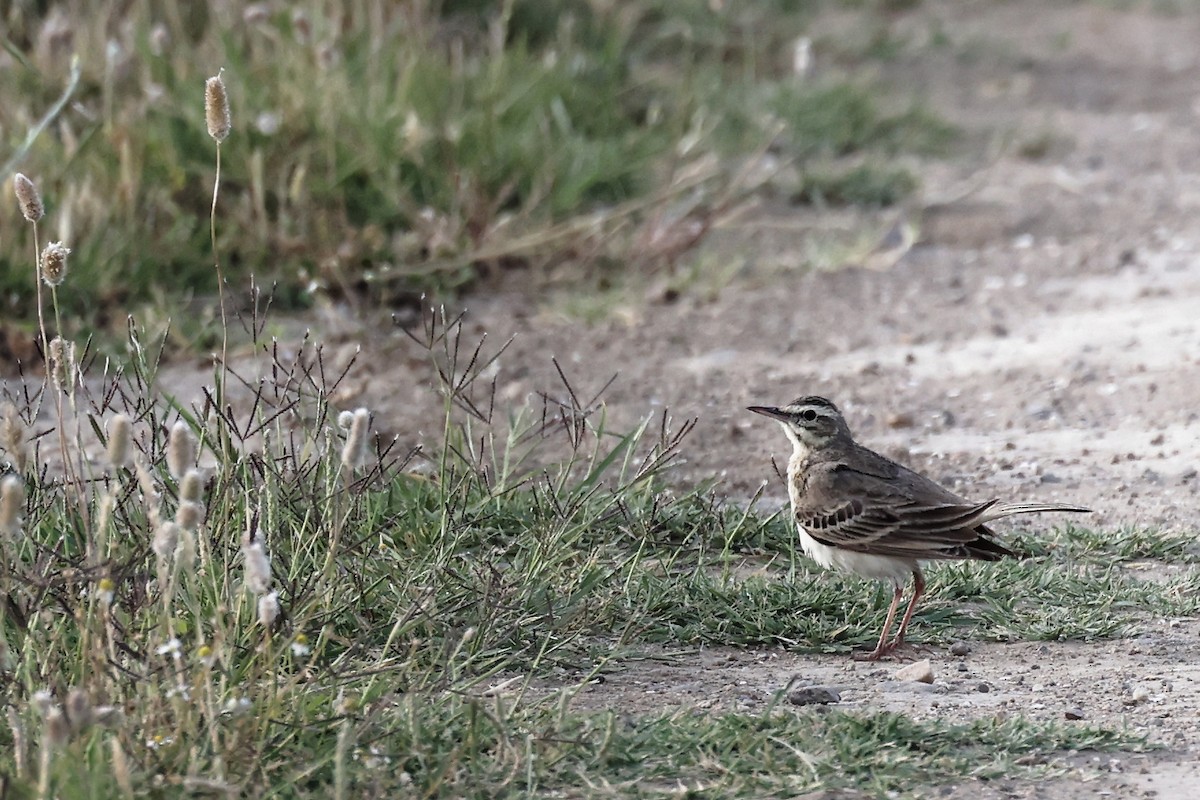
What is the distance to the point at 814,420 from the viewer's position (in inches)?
190

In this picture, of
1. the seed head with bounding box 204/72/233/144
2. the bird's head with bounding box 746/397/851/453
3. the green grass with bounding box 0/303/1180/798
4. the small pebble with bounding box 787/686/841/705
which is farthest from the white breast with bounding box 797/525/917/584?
the seed head with bounding box 204/72/233/144

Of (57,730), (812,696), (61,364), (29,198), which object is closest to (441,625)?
(812,696)

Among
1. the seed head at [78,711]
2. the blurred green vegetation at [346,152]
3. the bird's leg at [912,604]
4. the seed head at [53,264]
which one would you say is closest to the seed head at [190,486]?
the seed head at [78,711]

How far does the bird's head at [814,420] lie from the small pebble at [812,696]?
3.41ft

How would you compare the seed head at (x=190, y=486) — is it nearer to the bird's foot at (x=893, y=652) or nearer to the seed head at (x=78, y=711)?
the seed head at (x=78, y=711)

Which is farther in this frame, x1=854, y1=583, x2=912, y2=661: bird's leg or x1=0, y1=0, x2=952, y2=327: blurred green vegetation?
x1=0, y1=0, x2=952, y2=327: blurred green vegetation

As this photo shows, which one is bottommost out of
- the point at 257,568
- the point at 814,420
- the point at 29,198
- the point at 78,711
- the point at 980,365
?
the point at 980,365

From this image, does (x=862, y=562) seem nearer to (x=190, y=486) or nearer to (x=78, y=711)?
(x=190, y=486)

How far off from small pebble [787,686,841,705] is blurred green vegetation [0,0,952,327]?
3.00 m

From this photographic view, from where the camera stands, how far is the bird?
4.30 meters

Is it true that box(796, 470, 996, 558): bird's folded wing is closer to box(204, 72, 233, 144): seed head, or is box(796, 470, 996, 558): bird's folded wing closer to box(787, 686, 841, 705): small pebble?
box(787, 686, 841, 705): small pebble

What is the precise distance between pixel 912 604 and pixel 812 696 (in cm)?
55

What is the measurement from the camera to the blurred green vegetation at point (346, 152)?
7.10 metres

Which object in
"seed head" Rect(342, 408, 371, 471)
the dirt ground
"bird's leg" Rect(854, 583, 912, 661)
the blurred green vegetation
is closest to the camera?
"seed head" Rect(342, 408, 371, 471)
